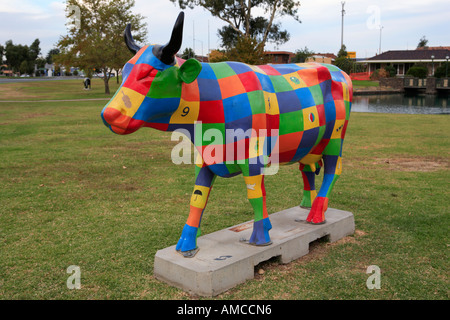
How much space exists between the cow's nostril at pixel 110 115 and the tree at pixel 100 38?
32.2 metres

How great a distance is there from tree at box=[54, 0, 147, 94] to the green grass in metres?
23.9

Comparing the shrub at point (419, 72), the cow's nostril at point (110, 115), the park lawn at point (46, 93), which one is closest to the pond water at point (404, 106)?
the shrub at point (419, 72)

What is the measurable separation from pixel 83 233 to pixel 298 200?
333 cm

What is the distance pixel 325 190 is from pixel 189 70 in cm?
243

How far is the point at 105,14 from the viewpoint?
119 ft

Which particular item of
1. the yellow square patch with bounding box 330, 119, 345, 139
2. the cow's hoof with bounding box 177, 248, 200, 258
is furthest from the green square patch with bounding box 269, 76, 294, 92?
the cow's hoof with bounding box 177, 248, 200, 258

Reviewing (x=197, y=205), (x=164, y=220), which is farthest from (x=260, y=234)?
(x=164, y=220)

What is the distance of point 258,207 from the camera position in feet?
13.8

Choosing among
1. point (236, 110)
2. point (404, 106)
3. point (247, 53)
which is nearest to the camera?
point (236, 110)

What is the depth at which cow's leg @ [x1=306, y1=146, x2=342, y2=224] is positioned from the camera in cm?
505

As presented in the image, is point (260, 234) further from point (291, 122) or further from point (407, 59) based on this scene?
point (407, 59)

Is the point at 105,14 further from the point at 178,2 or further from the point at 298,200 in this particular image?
the point at 298,200

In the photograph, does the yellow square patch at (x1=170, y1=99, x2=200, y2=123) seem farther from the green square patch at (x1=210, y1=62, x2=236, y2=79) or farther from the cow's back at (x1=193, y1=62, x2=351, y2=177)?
the green square patch at (x1=210, y1=62, x2=236, y2=79)
